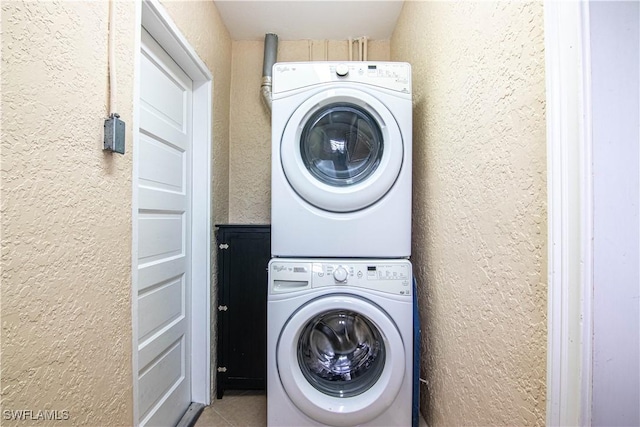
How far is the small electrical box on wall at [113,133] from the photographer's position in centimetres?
88

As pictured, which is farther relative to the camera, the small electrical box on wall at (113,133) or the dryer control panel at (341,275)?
the dryer control panel at (341,275)

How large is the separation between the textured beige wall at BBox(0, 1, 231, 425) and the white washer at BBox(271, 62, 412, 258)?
596mm

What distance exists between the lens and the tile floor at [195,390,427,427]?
5.15 ft

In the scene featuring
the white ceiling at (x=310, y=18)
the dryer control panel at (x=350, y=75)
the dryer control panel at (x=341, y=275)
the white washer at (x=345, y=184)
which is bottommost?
the dryer control panel at (x=341, y=275)

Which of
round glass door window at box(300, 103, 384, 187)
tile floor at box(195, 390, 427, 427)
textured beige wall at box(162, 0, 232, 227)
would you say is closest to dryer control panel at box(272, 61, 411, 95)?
round glass door window at box(300, 103, 384, 187)

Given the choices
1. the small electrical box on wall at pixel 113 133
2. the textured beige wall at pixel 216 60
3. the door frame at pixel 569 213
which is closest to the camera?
the door frame at pixel 569 213

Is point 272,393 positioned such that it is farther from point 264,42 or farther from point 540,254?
point 264,42

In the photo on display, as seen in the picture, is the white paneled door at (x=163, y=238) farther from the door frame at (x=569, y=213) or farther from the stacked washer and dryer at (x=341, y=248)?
the door frame at (x=569, y=213)

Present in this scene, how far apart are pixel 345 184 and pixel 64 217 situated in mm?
997

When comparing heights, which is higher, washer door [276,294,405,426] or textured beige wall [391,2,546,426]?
textured beige wall [391,2,546,426]

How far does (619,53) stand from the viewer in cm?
59

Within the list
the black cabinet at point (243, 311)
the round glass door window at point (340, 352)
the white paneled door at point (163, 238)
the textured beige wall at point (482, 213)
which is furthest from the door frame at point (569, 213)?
the black cabinet at point (243, 311)

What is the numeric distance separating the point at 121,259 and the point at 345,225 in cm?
84

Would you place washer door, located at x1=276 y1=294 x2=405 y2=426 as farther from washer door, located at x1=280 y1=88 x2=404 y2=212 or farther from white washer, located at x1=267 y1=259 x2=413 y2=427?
washer door, located at x1=280 y1=88 x2=404 y2=212
